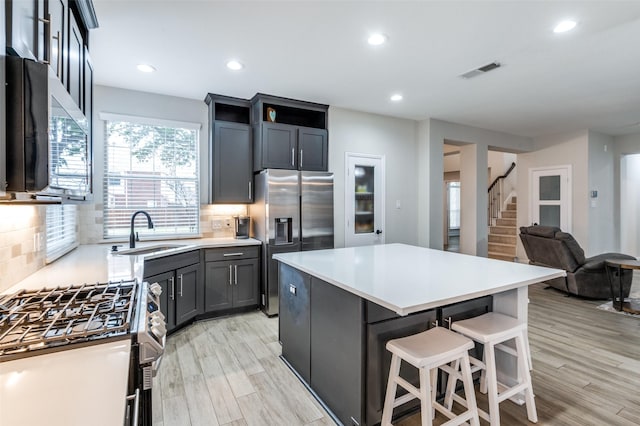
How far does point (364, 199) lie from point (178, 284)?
2.91m

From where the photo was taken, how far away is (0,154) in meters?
0.94

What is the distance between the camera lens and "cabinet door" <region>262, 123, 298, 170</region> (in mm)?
4074

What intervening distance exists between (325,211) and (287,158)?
870 millimetres

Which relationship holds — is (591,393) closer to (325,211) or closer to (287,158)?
(325,211)

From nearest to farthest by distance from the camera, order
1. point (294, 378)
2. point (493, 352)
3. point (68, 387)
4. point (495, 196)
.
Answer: point (68, 387) < point (493, 352) < point (294, 378) < point (495, 196)

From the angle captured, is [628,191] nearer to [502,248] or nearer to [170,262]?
[502,248]

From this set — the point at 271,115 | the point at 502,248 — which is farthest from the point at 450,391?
the point at 502,248

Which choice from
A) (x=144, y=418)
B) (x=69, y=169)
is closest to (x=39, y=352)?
(x=144, y=418)

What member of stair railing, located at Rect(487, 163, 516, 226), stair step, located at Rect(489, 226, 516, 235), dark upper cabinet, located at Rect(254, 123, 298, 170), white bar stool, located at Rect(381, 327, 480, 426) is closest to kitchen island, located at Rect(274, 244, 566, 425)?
white bar stool, located at Rect(381, 327, 480, 426)

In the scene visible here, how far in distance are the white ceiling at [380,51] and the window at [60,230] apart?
149 centimetres

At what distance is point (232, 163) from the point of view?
416 centimetres

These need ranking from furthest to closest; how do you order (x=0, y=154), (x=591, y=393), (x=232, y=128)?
(x=232, y=128)
(x=591, y=393)
(x=0, y=154)

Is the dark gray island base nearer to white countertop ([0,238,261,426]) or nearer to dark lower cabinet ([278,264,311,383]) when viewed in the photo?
dark lower cabinet ([278,264,311,383])

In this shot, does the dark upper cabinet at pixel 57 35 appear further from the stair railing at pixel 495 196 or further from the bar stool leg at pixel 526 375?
the stair railing at pixel 495 196
